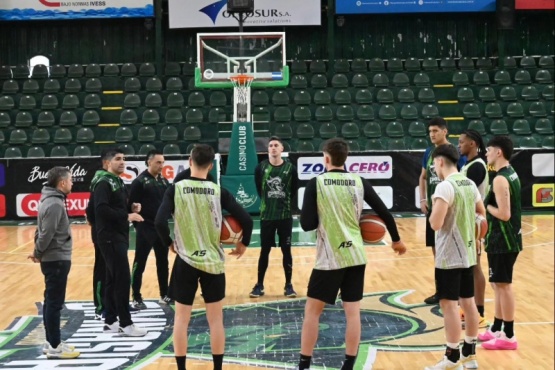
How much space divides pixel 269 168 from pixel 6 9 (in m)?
15.0

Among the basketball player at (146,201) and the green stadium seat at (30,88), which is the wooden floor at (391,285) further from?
the green stadium seat at (30,88)

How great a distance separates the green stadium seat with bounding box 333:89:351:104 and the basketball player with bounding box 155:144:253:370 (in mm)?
15450

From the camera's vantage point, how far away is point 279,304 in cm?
941

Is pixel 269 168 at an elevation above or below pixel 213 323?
above

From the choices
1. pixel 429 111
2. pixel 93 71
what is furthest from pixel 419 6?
pixel 93 71

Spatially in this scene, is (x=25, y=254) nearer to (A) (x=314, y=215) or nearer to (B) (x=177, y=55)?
(A) (x=314, y=215)

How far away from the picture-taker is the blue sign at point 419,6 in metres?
22.2

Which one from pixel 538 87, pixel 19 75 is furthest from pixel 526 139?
pixel 19 75

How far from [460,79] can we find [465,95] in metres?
0.77

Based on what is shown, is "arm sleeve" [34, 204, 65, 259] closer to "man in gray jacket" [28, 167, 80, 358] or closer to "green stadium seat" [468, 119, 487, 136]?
"man in gray jacket" [28, 167, 80, 358]

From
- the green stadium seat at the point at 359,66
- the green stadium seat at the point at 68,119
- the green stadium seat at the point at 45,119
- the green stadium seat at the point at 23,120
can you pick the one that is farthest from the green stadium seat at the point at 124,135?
the green stadium seat at the point at 359,66

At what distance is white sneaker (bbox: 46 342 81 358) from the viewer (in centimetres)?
735

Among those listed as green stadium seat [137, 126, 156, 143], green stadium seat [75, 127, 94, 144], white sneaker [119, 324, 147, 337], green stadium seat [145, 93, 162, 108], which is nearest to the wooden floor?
white sneaker [119, 324, 147, 337]

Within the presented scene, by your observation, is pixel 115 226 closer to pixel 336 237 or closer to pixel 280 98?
pixel 336 237
